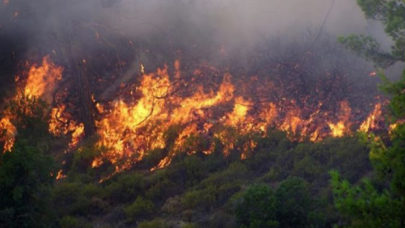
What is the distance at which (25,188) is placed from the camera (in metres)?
7.10

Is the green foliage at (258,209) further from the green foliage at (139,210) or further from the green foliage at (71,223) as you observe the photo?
the green foliage at (71,223)

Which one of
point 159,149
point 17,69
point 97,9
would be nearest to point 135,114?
point 159,149

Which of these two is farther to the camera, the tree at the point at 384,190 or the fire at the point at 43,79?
the fire at the point at 43,79

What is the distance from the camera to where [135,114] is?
39.2 feet

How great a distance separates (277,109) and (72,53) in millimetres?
5318

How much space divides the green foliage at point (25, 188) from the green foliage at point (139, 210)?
1455mm

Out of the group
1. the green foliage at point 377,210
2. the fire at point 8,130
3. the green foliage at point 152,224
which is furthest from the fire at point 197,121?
the green foliage at point 377,210

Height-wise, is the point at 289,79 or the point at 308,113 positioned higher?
the point at 289,79

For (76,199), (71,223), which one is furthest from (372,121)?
(71,223)

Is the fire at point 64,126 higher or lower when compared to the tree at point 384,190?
higher

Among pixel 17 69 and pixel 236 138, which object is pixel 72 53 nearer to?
pixel 17 69

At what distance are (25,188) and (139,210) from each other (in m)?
2.14

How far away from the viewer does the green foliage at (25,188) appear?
275 inches

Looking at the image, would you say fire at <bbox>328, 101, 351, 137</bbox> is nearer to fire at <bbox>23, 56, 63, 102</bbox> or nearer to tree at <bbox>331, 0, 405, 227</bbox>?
tree at <bbox>331, 0, 405, 227</bbox>
